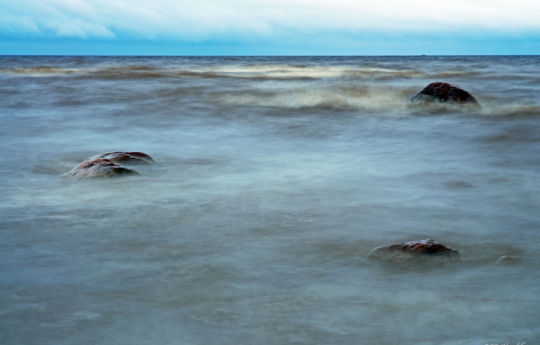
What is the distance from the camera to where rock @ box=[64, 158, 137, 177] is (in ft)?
17.4

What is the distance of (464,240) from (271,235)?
1037 mm

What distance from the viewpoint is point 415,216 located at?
4117 mm

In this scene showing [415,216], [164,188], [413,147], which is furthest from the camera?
[413,147]

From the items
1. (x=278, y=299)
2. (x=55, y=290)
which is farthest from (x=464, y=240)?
(x=55, y=290)

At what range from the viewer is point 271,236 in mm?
3670

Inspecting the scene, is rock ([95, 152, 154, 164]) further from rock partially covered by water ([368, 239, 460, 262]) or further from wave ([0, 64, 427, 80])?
wave ([0, 64, 427, 80])

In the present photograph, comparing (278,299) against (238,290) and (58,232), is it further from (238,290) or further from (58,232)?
(58,232)

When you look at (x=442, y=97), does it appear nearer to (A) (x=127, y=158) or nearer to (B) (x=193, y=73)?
(A) (x=127, y=158)

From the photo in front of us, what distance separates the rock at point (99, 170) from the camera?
17.4 ft

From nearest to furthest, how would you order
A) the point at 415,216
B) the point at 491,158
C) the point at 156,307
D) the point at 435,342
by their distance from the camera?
the point at 435,342 < the point at 156,307 < the point at 415,216 < the point at 491,158

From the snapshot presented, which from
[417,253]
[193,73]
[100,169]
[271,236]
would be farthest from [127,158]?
[193,73]

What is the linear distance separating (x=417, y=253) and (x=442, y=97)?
309 inches

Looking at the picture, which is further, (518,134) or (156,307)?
(518,134)

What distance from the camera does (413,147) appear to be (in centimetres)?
724
